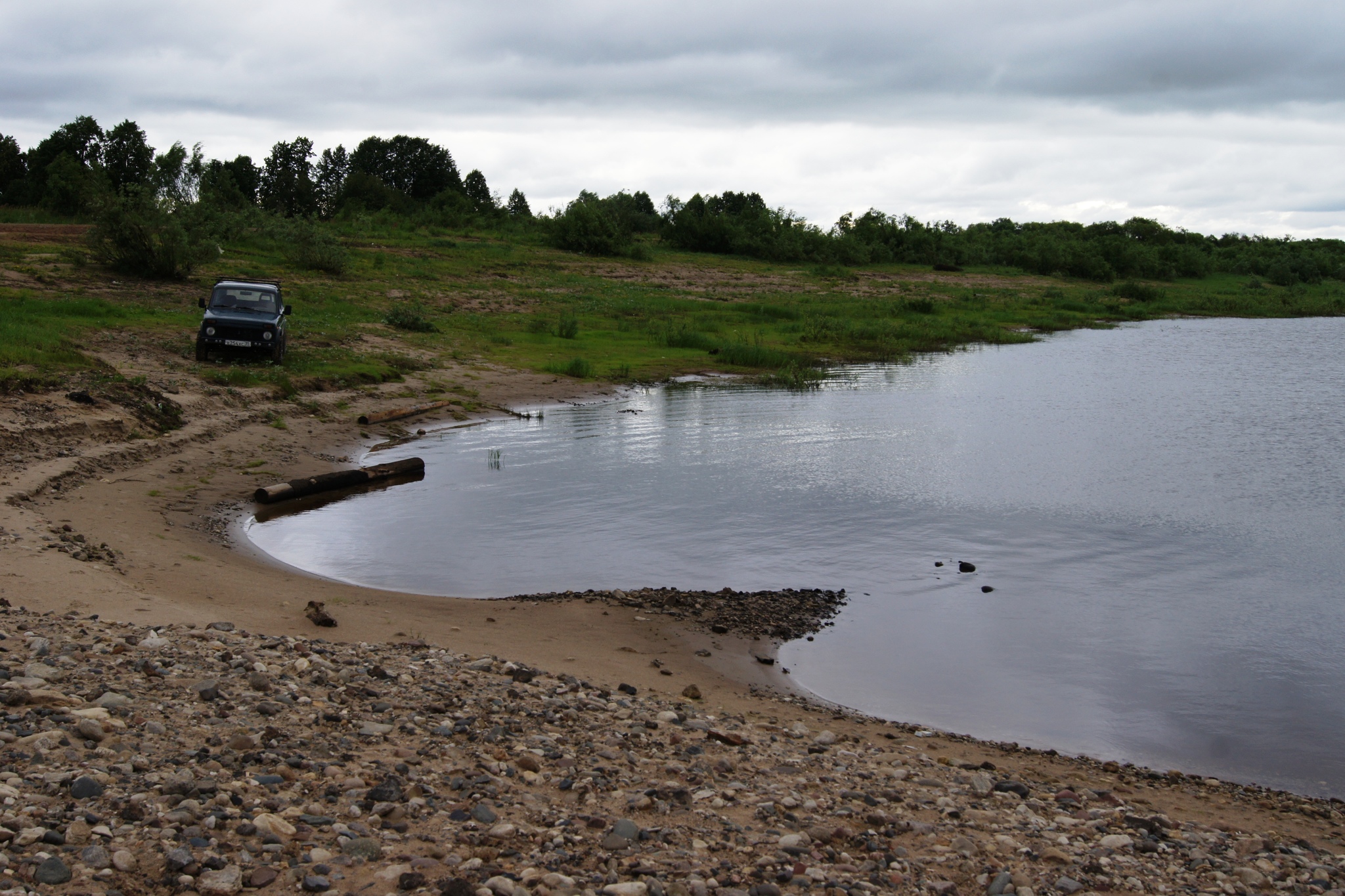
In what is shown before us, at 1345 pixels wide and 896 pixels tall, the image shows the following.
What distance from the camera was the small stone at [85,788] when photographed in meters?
5.29

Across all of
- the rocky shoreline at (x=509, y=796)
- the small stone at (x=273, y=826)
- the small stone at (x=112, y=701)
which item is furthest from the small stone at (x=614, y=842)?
the small stone at (x=112, y=701)

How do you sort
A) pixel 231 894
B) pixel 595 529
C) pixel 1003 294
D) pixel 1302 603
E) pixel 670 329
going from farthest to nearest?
1. pixel 1003 294
2. pixel 670 329
3. pixel 595 529
4. pixel 1302 603
5. pixel 231 894

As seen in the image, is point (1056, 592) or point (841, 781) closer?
point (841, 781)

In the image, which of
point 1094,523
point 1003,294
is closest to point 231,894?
point 1094,523

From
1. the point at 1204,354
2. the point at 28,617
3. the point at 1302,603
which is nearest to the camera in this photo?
the point at 28,617

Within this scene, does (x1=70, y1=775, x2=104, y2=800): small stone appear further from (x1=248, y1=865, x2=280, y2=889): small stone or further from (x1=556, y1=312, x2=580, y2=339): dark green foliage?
(x1=556, y1=312, x2=580, y2=339): dark green foliage

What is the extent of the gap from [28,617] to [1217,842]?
858 cm

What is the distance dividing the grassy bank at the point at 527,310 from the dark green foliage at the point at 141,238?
2.36 ft

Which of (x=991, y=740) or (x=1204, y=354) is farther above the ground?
(x=1204, y=354)

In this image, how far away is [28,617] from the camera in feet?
27.3

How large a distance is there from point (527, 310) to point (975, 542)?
90.4 feet

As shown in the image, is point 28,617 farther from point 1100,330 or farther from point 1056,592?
point 1100,330

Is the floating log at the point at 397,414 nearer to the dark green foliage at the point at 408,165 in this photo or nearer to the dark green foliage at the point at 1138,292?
the dark green foliage at the point at 1138,292

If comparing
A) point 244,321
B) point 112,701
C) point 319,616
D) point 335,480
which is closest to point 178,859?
point 112,701
